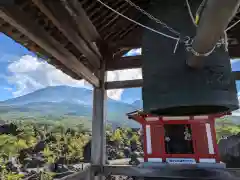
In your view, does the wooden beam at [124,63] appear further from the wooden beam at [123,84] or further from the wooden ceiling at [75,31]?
the wooden beam at [123,84]

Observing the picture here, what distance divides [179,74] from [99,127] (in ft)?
7.43

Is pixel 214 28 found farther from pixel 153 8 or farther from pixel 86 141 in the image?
pixel 86 141

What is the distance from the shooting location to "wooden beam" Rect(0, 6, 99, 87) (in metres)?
1.59

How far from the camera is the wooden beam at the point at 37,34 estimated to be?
1.59 m

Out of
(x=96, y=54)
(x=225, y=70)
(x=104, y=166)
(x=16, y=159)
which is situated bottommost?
(x=16, y=159)

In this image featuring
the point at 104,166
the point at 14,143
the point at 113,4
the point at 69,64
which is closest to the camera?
the point at 69,64

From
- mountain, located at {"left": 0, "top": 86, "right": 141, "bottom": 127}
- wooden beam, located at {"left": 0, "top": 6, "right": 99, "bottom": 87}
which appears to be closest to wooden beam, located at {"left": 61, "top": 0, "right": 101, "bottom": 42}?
wooden beam, located at {"left": 0, "top": 6, "right": 99, "bottom": 87}

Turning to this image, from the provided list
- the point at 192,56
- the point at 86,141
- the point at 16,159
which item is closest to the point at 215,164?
the point at 192,56

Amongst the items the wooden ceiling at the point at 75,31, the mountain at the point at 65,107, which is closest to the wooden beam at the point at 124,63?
the wooden ceiling at the point at 75,31

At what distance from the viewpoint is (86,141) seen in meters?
15.1

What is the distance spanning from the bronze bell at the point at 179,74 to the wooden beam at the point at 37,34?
1077 mm

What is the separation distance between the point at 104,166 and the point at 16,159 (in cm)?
1001

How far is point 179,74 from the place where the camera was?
124 cm

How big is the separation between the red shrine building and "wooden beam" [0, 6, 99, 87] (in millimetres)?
2544
